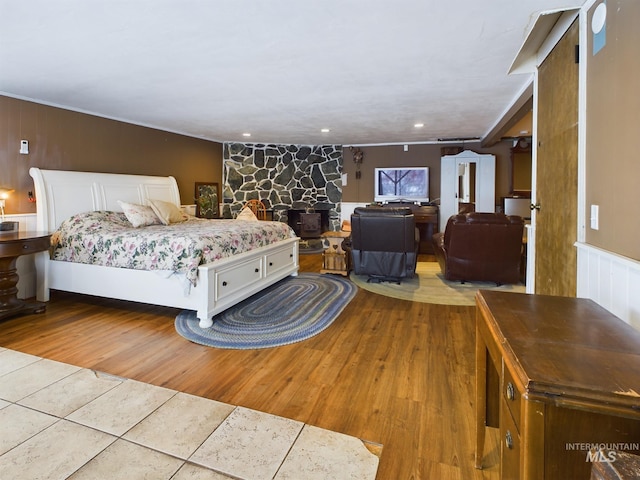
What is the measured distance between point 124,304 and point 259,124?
10.6 ft

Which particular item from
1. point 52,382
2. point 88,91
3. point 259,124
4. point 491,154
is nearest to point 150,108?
point 88,91

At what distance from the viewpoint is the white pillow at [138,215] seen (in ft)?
13.6

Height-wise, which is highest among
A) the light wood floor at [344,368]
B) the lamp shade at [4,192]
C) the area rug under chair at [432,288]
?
the lamp shade at [4,192]

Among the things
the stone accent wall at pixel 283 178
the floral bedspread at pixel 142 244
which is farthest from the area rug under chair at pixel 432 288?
the stone accent wall at pixel 283 178

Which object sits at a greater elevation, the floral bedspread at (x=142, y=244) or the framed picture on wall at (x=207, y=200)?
the framed picture on wall at (x=207, y=200)

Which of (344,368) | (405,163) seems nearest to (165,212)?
(344,368)

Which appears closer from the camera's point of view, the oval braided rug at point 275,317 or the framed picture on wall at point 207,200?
the oval braided rug at point 275,317

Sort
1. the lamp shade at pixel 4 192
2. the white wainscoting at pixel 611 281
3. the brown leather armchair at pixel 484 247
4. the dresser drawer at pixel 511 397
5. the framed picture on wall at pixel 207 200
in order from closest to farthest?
the dresser drawer at pixel 511 397, the white wainscoting at pixel 611 281, the lamp shade at pixel 4 192, the brown leather armchair at pixel 484 247, the framed picture on wall at pixel 207 200

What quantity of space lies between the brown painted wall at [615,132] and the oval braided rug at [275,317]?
2147 millimetres

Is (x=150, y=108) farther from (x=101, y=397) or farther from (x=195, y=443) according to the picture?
(x=195, y=443)

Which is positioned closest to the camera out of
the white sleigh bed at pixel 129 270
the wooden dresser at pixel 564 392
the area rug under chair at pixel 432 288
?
the wooden dresser at pixel 564 392

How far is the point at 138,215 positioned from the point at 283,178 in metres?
4.01

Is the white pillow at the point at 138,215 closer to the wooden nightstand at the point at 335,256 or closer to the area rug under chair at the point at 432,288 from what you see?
the wooden nightstand at the point at 335,256

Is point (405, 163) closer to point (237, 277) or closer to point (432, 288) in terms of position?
point (432, 288)
